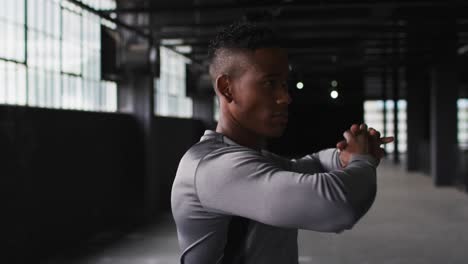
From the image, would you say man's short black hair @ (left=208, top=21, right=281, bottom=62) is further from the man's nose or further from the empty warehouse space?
the empty warehouse space

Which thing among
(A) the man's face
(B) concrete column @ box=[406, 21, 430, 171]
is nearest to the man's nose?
(A) the man's face

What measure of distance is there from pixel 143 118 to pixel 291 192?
822 centimetres

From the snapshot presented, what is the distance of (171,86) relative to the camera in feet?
38.5

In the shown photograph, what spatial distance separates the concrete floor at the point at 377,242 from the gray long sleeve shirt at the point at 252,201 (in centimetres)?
455

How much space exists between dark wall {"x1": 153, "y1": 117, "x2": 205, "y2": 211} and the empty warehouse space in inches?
1.5

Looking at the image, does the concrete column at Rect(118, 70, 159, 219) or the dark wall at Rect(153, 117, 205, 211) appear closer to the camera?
the concrete column at Rect(118, 70, 159, 219)

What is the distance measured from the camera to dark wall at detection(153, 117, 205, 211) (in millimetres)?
9617

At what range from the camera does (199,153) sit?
3.41ft

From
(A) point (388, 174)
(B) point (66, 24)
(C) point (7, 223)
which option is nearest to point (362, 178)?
(C) point (7, 223)

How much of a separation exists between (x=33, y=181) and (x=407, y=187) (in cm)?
874

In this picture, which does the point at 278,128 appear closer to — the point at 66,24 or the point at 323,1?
the point at 323,1

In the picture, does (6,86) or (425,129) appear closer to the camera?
(6,86)

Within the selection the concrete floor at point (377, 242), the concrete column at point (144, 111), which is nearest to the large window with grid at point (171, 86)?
the concrete column at point (144, 111)

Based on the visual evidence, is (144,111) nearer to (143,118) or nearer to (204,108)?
(143,118)
